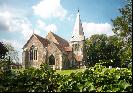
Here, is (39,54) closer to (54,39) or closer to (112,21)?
(54,39)

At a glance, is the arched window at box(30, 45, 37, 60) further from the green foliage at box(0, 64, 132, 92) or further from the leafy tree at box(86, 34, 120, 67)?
the green foliage at box(0, 64, 132, 92)

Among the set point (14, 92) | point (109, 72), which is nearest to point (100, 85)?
point (109, 72)

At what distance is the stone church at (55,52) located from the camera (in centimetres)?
6744

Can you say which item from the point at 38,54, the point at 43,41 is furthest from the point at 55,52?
the point at 43,41

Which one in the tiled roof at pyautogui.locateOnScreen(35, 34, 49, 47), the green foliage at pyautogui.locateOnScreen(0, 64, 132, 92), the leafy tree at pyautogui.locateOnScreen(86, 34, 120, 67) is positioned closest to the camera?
the green foliage at pyautogui.locateOnScreen(0, 64, 132, 92)

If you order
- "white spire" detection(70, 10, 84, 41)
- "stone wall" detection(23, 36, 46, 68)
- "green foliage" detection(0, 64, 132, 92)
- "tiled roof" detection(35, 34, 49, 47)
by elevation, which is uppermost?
"white spire" detection(70, 10, 84, 41)

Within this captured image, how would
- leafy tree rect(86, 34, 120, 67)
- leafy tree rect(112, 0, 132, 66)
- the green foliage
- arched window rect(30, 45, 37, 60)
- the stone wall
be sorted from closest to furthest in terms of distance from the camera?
the green foliage, leafy tree rect(112, 0, 132, 66), the stone wall, arched window rect(30, 45, 37, 60), leafy tree rect(86, 34, 120, 67)

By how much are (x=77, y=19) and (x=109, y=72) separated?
66.3 metres

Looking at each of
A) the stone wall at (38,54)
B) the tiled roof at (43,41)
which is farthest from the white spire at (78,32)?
the stone wall at (38,54)

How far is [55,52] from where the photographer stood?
67062 millimetres

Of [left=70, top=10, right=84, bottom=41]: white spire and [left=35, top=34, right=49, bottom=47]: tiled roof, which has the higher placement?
[left=70, top=10, right=84, bottom=41]: white spire

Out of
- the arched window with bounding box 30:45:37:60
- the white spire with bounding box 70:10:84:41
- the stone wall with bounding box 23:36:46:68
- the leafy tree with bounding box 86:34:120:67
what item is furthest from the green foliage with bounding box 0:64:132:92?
the leafy tree with bounding box 86:34:120:67

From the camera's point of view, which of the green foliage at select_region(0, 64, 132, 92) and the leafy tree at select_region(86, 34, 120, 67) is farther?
the leafy tree at select_region(86, 34, 120, 67)

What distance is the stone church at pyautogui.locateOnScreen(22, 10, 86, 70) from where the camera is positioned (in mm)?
67438
